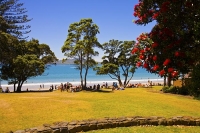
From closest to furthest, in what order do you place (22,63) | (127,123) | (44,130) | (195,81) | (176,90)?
(195,81) → (44,130) → (127,123) → (176,90) → (22,63)

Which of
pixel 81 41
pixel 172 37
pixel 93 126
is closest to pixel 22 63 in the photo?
pixel 81 41

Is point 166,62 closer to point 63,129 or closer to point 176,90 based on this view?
point 63,129

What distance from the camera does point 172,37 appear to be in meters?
5.94

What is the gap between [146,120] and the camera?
11.5m

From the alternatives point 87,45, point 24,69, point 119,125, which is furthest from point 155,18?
point 24,69

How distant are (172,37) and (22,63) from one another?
31413 millimetres

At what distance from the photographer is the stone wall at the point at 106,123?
9656 mm

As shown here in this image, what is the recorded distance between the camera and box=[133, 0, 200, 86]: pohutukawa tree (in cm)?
552

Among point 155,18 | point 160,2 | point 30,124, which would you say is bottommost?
point 30,124

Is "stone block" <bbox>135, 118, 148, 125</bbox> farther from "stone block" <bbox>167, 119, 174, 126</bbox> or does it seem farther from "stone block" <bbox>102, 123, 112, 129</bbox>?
"stone block" <bbox>102, 123, 112, 129</bbox>

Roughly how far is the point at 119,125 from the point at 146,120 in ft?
5.10

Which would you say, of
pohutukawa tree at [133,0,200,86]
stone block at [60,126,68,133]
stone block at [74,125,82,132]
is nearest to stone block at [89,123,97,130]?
stone block at [74,125,82,132]

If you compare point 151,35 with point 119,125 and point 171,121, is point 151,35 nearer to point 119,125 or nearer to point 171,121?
point 119,125

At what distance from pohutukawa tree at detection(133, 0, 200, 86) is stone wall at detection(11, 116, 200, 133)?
212 inches
